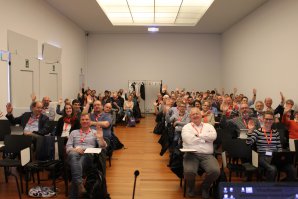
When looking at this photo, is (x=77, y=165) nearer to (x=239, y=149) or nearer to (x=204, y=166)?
(x=204, y=166)

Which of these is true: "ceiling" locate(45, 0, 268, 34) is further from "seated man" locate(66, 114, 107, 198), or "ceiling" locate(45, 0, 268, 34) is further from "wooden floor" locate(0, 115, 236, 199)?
"seated man" locate(66, 114, 107, 198)

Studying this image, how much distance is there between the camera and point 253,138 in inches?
192

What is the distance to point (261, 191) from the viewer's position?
1308mm

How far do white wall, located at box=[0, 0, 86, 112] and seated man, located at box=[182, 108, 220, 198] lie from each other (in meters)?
4.69

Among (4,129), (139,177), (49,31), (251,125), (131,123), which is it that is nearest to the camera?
(139,177)

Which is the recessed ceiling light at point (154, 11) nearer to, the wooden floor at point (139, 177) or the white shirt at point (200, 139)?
the wooden floor at point (139, 177)

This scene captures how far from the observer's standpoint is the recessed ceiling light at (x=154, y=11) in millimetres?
10794

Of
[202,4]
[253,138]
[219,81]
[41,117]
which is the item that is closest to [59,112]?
[41,117]

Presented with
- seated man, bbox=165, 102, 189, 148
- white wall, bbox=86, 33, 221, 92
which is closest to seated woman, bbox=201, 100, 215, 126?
seated man, bbox=165, 102, 189, 148

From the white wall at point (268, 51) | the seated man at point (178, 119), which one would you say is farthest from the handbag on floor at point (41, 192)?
the white wall at point (268, 51)

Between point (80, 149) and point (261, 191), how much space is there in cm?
374

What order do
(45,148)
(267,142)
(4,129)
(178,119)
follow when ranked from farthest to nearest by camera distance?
(178,119), (4,129), (45,148), (267,142)

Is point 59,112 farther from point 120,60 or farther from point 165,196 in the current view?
point 120,60

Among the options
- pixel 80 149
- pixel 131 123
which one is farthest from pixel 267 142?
pixel 131 123
